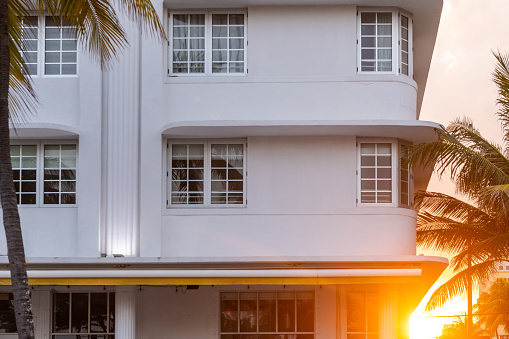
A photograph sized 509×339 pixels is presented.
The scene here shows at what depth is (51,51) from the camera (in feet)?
70.3

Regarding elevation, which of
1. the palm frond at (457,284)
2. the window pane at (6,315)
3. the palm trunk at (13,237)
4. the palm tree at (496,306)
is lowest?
the palm tree at (496,306)

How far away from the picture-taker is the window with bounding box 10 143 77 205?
2117cm

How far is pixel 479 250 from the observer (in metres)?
23.0

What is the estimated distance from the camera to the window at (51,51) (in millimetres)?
21375

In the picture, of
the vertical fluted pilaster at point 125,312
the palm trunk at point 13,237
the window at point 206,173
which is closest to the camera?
the palm trunk at point 13,237

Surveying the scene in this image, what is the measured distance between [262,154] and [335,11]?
3581 mm

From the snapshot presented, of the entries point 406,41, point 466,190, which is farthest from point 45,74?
point 466,190

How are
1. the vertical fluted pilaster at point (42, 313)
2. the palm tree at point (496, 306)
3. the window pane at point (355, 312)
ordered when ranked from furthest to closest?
1. the palm tree at point (496, 306)
2. the vertical fluted pilaster at point (42, 313)
3. the window pane at point (355, 312)

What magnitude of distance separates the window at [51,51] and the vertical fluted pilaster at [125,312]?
5.02 meters

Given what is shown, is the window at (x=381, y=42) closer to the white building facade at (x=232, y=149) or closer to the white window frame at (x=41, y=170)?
the white building facade at (x=232, y=149)

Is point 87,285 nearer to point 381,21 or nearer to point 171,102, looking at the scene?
point 171,102

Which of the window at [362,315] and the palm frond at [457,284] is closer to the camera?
the window at [362,315]

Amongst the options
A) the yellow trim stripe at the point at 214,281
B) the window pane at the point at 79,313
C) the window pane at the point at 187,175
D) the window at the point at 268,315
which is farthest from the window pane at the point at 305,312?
the window pane at the point at 79,313

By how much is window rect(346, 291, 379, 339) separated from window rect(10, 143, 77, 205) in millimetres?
6639
